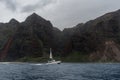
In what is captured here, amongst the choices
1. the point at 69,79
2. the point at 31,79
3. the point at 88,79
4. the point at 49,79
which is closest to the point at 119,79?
the point at 88,79

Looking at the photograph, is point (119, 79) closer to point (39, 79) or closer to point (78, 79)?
point (78, 79)

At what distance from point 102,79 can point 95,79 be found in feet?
6.49

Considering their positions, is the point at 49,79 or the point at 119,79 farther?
the point at 49,79

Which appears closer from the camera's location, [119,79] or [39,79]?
[119,79]

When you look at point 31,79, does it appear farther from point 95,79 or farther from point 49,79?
point 95,79

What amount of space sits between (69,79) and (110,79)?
11.7 m

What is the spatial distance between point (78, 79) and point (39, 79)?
451 inches

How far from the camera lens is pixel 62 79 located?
80.9 meters

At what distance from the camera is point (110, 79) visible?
7725 centimetres

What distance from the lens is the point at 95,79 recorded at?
79.2 metres

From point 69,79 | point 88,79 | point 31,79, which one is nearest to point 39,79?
point 31,79

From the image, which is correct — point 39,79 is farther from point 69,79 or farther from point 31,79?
point 69,79

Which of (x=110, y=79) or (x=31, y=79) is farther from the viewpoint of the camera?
(x=31, y=79)

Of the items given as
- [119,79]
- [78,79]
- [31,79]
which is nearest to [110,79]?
[119,79]
